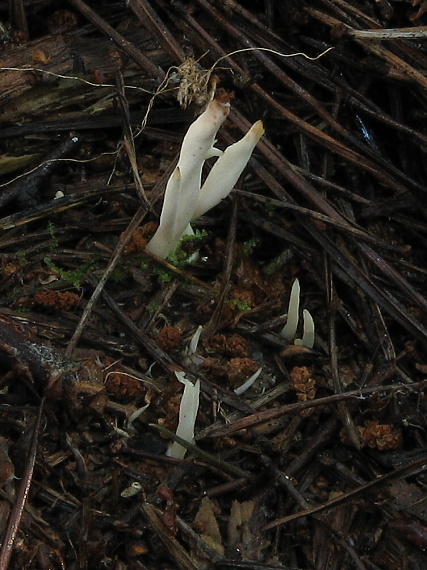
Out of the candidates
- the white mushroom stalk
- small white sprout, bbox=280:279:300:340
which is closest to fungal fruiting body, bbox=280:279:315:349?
small white sprout, bbox=280:279:300:340

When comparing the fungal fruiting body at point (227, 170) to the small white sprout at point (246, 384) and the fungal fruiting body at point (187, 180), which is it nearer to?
the fungal fruiting body at point (187, 180)

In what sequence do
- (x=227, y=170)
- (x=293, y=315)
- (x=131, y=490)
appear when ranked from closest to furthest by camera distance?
(x=131, y=490), (x=227, y=170), (x=293, y=315)

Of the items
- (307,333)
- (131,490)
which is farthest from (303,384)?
(131,490)

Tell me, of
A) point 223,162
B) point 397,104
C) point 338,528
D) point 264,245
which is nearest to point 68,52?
point 223,162

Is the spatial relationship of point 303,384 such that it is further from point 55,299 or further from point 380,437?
point 55,299

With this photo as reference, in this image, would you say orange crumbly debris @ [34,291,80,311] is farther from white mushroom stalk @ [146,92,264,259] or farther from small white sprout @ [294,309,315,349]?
small white sprout @ [294,309,315,349]

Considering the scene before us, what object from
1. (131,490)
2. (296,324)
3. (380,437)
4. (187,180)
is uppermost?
(187,180)

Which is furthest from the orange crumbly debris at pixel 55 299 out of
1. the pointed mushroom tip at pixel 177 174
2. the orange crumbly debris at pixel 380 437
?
the orange crumbly debris at pixel 380 437
